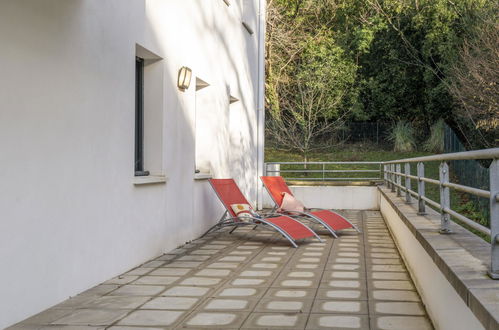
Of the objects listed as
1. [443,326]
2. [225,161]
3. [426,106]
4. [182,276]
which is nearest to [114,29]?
[182,276]

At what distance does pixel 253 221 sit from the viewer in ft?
27.5

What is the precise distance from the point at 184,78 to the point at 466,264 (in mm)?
5210

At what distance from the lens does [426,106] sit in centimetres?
2606

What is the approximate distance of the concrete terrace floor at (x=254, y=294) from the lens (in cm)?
405

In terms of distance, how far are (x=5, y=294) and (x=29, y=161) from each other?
913 mm

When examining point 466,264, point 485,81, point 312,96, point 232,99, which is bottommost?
point 466,264

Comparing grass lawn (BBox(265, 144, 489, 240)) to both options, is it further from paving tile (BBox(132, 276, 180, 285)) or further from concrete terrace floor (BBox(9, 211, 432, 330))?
paving tile (BBox(132, 276, 180, 285))

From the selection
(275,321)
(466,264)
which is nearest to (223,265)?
(275,321)

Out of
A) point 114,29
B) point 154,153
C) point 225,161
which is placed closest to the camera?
point 114,29

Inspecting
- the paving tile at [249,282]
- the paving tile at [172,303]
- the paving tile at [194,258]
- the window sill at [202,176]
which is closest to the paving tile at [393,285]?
the paving tile at [249,282]

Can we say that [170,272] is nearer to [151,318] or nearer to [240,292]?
[240,292]

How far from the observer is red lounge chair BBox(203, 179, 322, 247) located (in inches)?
310

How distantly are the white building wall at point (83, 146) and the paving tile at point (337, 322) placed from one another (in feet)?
6.45

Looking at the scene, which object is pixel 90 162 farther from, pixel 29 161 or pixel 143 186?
pixel 143 186
